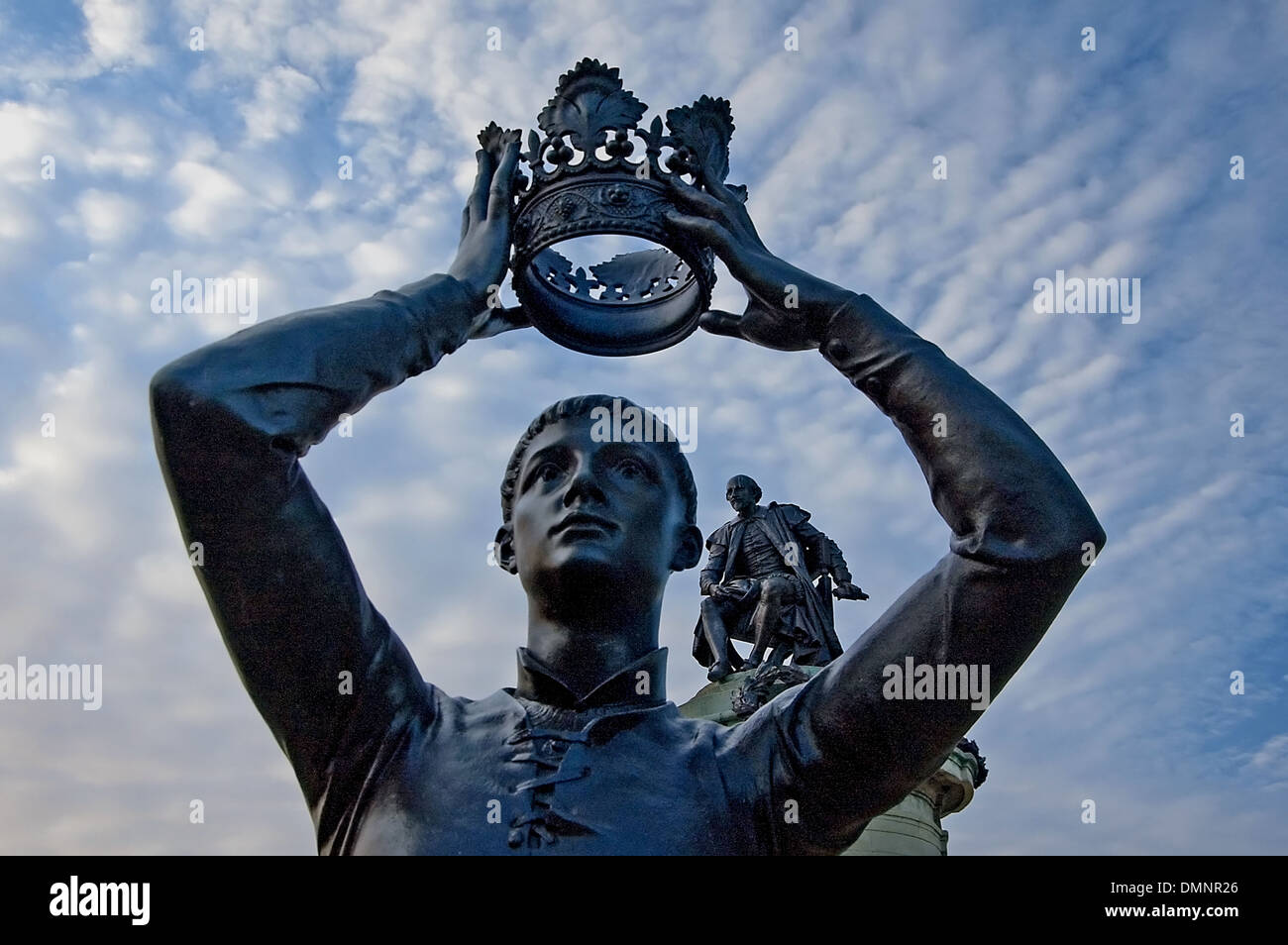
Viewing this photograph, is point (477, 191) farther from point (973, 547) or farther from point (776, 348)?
point (973, 547)

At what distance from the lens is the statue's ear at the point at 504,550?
5.71m

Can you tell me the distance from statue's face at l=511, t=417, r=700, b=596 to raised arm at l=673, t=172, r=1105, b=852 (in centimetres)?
75

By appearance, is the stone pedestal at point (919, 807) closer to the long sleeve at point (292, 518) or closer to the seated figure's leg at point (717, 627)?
the seated figure's leg at point (717, 627)

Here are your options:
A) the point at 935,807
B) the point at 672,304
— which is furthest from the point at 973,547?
the point at 935,807

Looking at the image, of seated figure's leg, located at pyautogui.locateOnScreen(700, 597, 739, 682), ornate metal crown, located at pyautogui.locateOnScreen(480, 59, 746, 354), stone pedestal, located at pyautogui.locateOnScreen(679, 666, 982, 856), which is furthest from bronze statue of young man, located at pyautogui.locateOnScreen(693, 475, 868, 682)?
ornate metal crown, located at pyautogui.locateOnScreen(480, 59, 746, 354)

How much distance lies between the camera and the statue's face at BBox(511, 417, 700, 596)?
523cm

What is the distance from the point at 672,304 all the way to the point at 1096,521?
7.03 ft

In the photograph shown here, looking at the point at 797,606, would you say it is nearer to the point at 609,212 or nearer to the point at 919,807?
the point at 919,807

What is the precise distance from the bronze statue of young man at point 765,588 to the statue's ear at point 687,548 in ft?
42.5

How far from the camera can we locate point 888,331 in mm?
5160

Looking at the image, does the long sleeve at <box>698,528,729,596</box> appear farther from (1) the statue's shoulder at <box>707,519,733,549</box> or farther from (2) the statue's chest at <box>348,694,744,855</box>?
(2) the statue's chest at <box>348,694,744,855</box>

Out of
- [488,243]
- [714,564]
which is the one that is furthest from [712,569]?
[488,243]

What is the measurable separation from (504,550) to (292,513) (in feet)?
3.83

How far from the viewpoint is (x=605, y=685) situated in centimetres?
525
